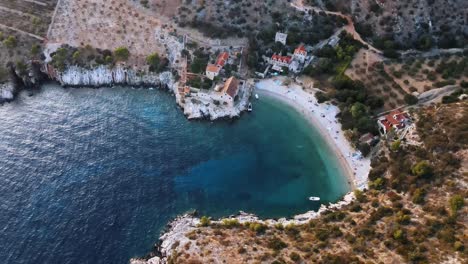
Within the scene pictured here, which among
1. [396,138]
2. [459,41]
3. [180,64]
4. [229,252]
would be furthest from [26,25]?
[459,41]

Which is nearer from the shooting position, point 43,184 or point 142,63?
point 43,184

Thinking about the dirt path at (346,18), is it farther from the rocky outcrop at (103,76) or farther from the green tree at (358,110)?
the rocky outcrop at (103,76)

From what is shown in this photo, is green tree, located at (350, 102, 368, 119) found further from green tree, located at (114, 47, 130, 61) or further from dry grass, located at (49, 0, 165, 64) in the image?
green tree, located at (114, 47, 130, 61)

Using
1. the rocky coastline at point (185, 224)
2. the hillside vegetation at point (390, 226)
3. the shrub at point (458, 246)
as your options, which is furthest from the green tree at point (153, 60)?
the shrub at point (458, 246)

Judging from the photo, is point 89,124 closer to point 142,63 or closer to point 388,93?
point 142,63

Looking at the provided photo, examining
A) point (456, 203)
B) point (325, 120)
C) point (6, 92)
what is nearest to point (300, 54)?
point (325, 120)

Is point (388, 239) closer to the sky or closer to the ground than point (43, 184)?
closer to the sky

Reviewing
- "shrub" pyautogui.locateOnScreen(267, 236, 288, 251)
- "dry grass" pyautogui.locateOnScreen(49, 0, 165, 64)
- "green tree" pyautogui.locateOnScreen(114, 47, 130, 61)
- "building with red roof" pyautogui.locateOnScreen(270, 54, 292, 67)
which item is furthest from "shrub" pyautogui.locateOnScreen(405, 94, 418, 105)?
"green tree" pyautogui.locateOnScreen(114, 47, 130, 61)
